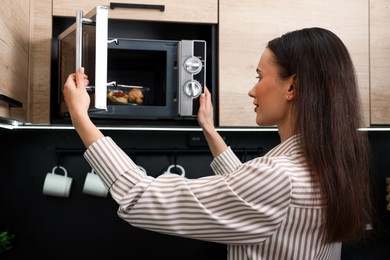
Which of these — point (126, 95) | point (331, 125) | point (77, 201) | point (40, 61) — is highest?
point (40, 61)

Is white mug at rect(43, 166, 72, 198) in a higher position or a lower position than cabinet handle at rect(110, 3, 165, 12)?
lower

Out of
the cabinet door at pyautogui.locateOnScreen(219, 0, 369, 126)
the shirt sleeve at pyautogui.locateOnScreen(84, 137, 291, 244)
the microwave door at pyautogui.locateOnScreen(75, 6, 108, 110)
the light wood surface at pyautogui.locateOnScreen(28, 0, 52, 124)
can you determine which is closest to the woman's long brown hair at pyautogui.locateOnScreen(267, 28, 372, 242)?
the shirt sleeve at pyautogui.locateOnScreen(84, 137, 291, 244)

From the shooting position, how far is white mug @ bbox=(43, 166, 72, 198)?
A: 1.83 m

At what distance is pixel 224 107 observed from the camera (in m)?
1.70

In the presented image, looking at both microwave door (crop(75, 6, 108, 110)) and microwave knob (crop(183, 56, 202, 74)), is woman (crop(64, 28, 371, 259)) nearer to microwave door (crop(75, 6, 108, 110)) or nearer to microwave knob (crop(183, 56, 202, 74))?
microwave door (crop(75, 6, 108, 110))

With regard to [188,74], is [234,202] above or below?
below

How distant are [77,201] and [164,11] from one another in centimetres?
77

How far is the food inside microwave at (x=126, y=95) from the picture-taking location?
1596 millimetres

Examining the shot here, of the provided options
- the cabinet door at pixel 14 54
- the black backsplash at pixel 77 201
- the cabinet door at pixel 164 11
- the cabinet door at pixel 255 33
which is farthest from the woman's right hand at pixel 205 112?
the cabinet door at pixel 14 54

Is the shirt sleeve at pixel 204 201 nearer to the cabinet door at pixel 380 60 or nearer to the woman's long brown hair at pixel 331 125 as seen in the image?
the woman's long brown hair at pixel 331 125

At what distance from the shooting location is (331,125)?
106cm

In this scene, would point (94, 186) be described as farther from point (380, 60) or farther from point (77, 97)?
point (380, 60)

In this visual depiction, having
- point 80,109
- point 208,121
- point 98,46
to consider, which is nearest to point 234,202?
point 80,109

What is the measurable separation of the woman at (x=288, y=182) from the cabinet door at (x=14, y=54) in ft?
0.90
